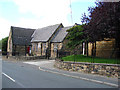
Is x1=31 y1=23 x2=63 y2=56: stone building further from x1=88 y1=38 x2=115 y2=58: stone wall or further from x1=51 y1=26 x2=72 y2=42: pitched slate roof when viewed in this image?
x1=88 y1=38 x2=115 y2=58: stone wall

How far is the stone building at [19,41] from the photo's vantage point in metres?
40.9

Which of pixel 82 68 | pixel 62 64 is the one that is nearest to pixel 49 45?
pixel 62 64

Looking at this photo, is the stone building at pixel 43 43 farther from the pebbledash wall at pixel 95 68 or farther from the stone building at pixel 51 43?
the pebbledash wall at pixel 95 68

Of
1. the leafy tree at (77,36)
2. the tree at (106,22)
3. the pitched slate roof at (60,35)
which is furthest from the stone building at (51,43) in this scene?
the tree at (106,22)

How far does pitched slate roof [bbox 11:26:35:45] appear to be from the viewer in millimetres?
42350

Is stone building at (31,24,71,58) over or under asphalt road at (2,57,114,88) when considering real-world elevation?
over

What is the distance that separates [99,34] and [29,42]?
32.1 meters

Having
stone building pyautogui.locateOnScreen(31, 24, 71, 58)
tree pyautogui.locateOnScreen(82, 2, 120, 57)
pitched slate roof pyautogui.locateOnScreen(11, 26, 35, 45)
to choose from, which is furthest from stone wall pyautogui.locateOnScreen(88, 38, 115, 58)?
pitched slate roof pyautogui.locateOnScreen(11, 26, 35, 45)

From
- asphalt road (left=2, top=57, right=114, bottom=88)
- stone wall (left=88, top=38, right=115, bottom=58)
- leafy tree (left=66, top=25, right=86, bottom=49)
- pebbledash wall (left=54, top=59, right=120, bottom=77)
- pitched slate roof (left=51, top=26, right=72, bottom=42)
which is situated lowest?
asphalt road (left=2, top=57, right=114, bottom=88)

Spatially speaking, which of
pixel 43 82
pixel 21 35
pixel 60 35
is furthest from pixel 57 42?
pixel 43 82

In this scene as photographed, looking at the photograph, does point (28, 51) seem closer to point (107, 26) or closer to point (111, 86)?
point (107, 26)

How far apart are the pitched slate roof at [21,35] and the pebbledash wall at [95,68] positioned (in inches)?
1136

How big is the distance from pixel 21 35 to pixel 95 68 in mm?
36578

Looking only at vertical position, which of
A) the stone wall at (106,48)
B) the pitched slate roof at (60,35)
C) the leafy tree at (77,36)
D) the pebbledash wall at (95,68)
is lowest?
the pebbledash wall at (95,68)
